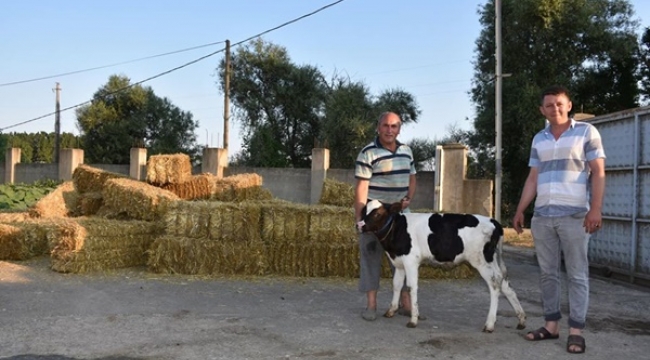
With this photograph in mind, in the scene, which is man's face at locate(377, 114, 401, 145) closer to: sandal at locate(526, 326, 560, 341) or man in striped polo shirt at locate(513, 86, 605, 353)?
man in striped polo shirt at locate(513, 86, 605, 353)

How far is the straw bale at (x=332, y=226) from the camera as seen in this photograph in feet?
29.3

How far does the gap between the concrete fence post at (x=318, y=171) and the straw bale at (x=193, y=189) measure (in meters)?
6.79

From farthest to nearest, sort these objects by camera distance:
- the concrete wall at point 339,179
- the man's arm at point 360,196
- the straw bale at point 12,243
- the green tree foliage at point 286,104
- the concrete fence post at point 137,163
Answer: the green tree foliage at point 286,104, the concrete fence post at point 137,163, the concrete wall at point 339,179, the straw bale at point 12,243, the man's arm at point 360,196

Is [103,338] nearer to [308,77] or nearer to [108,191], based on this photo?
[108,191]

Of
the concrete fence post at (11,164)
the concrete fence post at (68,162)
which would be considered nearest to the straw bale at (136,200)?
the concrete fence post at (68,162)

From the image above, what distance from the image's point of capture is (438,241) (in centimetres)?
563

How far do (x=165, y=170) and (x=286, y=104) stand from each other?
2298 centimetres

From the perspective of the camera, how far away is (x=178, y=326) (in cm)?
541

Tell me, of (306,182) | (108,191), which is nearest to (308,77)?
(306,182)

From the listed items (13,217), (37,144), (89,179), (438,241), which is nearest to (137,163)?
(89,179)

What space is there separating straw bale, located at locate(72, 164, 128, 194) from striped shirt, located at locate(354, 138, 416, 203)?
26.8 feet

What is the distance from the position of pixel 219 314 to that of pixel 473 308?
287cm

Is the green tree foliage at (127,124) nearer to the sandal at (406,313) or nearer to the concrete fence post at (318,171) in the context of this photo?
the concrete fence post at (318,171)

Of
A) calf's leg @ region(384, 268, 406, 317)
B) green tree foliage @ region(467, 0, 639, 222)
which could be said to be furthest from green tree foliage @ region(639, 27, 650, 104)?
calf's leg @ region(384, 268, 406, 317)
